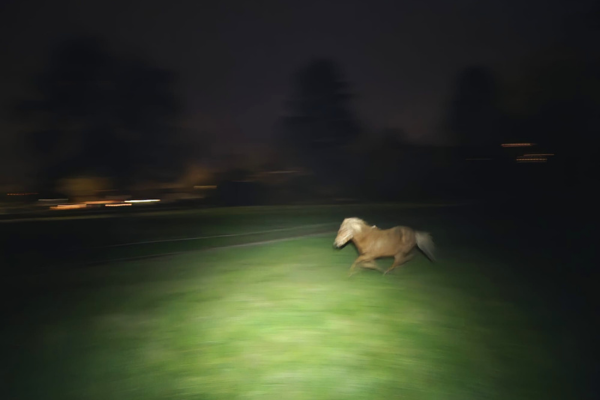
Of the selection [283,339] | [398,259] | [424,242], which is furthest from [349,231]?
[283,339]

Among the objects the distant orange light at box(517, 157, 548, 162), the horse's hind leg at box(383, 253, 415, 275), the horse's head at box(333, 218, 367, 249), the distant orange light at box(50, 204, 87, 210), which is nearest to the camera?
Result: the horse's head at box(333, 218, 367, 249)

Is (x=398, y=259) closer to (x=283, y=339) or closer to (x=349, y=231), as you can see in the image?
(x=349, y=231)

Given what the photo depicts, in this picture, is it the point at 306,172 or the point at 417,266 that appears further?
the point at 306,172

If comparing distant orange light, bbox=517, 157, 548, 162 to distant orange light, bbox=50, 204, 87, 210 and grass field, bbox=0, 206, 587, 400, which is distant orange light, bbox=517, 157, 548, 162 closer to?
grass field, bbox=0, 206, 587, 400

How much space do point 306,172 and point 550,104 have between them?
26899mm

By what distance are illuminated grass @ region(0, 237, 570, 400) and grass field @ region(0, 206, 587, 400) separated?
0.02 meters

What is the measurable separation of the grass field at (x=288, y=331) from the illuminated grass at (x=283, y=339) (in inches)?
1.0

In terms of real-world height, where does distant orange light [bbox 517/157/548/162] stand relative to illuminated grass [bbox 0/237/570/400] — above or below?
above

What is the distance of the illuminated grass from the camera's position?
5336mm

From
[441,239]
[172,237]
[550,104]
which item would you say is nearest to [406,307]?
[441,239]

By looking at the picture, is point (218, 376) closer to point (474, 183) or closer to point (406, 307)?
point (406, 307)

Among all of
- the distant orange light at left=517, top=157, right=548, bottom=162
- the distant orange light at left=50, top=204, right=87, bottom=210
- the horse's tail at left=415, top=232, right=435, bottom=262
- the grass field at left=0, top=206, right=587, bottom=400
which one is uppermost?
the distant orange light at left=50, top=204, right=87, bottom=210

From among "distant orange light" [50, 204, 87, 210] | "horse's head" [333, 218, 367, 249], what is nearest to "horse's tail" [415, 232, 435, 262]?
"horse's head" [333, 218, 367, 249]

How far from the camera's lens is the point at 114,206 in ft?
127
